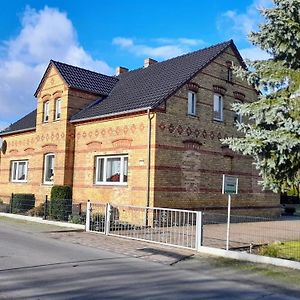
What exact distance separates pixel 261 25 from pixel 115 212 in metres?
8.92

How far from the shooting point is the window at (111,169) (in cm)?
2022

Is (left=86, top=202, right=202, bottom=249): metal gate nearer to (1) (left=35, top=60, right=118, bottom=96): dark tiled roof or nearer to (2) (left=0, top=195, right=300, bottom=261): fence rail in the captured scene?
(2) (left=0, top=195, right=300, bottom=261): fence rail

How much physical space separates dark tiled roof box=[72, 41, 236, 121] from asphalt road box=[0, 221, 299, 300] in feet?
30.9

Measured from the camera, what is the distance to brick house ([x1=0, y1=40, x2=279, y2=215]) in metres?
19.1

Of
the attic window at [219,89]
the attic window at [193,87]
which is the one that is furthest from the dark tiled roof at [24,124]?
the attic window at [219,89]

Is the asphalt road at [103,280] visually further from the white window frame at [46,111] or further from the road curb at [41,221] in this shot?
the white window frame at [46,111]

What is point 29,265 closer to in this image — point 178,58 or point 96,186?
point 96,186

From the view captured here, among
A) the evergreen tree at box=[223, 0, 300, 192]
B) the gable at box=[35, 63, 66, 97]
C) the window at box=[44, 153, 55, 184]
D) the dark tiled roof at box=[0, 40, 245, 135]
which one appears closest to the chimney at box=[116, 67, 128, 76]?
the dark tiled roof at box=[0, 40, 245, 135]

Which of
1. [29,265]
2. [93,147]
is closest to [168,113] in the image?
[93,147]

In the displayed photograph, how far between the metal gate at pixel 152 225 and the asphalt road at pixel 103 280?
261 centimetres

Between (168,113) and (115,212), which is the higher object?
(168,113)

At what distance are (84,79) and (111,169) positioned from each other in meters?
6.70

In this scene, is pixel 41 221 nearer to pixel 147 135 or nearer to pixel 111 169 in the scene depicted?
pixel 111 169

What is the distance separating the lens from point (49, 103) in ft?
83.1
